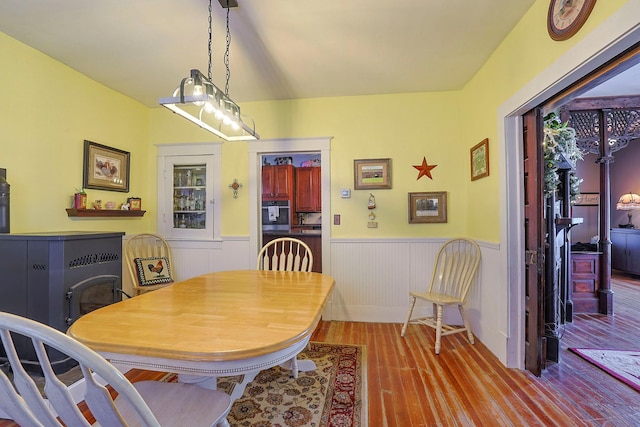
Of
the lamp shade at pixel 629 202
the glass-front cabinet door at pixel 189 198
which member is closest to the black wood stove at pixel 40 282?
the glass-front cabinet door at pixel 189 198

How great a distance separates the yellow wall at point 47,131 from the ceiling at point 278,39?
5.7 inches

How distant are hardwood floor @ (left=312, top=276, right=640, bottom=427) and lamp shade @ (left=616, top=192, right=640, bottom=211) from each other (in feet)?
12.2

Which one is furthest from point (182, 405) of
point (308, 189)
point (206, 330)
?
point (308, 189)

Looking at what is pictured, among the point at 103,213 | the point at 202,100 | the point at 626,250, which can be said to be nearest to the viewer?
the point at 202,100

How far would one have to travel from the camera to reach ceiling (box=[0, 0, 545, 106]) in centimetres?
182

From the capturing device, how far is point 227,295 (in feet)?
5.04

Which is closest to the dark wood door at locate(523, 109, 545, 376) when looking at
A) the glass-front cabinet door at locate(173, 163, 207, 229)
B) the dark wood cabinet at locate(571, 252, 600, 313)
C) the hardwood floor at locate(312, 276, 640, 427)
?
the hardwood floor at locate(312, 276, 640, 427)

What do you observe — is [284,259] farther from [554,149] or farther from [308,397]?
[554,149]

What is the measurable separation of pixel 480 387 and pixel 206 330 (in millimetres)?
1837

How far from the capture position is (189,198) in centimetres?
341

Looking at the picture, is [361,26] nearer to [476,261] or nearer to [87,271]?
[476,261]

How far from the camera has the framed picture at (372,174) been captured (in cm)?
306

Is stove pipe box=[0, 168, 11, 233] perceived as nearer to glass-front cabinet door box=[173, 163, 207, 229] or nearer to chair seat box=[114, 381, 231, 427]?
glass-front cabinet door box=[173, 163, 207, 229]

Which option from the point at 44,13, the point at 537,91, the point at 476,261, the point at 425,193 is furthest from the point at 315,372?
the point at 44,13
